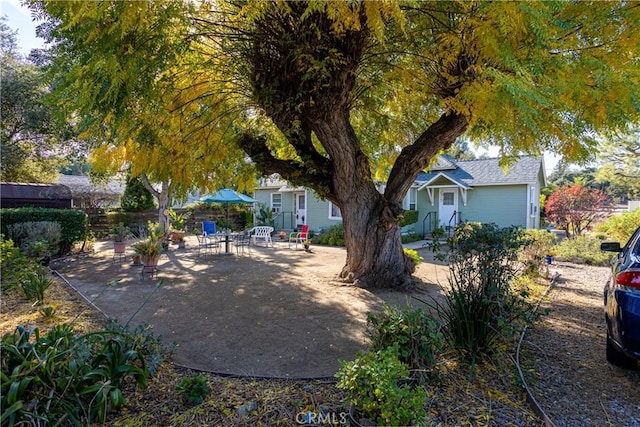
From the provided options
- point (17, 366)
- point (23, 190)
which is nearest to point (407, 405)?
point (17, 366)

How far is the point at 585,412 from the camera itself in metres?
2.88

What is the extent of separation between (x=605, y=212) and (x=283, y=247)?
16.6 meters

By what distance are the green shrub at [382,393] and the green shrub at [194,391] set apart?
1188mm

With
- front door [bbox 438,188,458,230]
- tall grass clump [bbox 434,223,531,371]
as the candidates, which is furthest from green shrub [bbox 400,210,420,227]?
tall grass clump [bbox 434,223,531,371]

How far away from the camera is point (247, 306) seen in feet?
19.8

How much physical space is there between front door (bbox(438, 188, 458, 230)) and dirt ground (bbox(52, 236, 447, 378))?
8.69 m

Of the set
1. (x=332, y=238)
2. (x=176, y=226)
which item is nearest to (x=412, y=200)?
(x=332, y=238)

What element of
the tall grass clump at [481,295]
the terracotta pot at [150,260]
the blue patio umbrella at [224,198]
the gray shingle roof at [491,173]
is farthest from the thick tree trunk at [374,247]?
the gray shingle roof at [491,173]

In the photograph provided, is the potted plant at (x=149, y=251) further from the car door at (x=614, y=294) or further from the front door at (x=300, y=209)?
the front door at (x=300, y=209)

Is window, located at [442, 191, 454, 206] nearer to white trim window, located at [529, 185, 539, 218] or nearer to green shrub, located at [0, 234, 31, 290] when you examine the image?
white trim window, located at [529, 185, 539, 218]

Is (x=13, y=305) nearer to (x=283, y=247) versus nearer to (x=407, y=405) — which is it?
(x=407, y=405)

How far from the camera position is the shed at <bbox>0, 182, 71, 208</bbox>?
481 inches

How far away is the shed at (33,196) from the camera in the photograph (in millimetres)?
12227

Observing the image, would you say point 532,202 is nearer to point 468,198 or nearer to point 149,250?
point 468,198
